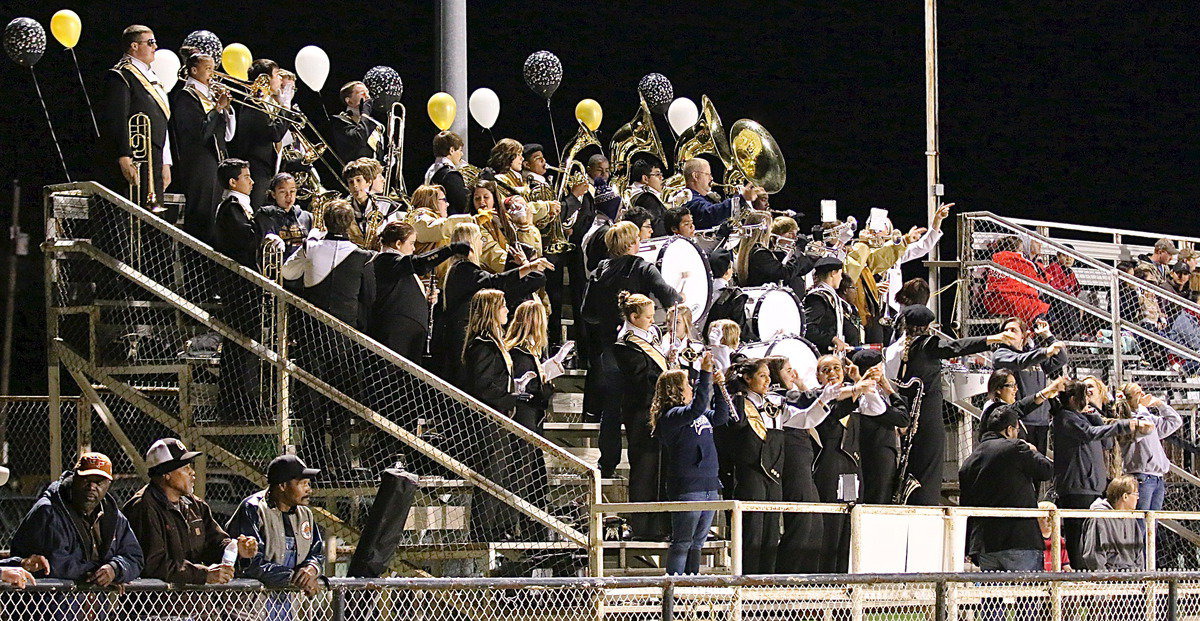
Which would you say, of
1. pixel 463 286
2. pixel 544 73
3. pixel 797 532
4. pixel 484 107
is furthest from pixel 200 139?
pixel 484 107

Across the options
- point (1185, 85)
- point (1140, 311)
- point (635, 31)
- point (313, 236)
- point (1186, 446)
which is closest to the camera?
point (313, 236)

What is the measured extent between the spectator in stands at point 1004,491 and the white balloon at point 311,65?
274 inches

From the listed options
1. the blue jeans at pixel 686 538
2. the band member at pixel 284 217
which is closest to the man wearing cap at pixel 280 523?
the blue jeans at pixel 686 538

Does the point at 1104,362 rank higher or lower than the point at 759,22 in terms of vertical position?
lower

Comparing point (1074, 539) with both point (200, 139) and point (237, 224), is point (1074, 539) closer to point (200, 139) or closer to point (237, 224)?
point (237, 224)

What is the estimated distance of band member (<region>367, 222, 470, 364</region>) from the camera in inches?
448

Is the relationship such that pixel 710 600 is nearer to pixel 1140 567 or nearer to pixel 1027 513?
pixel 1027 513

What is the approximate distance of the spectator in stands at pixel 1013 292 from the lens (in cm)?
1592

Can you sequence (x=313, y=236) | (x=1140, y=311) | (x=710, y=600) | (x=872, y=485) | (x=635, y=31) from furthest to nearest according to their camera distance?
(x=635, y=31)
(x=1140, y=311)
(x=872, y=485)
(x=313, y=236)
(x=710, y=600)

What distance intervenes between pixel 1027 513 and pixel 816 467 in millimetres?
1296

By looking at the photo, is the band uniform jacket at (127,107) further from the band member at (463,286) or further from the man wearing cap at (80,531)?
the man wearing cap at (80,531)

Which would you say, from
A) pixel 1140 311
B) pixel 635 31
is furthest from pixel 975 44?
pixel 1140 311

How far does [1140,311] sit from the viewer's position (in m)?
17.3

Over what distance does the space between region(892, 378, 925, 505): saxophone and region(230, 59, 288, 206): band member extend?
429 centimetres
